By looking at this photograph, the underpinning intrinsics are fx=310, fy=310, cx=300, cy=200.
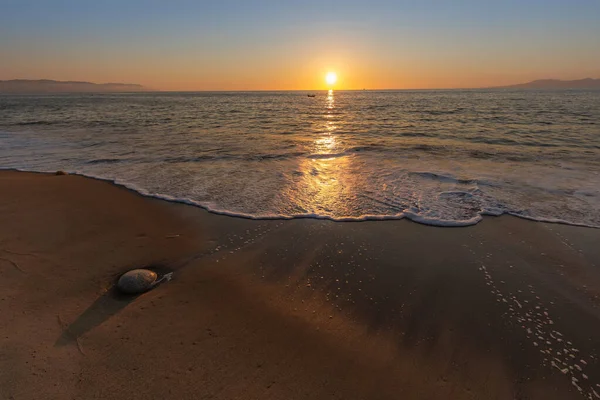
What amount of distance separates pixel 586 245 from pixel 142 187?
11.0 m

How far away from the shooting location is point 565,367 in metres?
3.45

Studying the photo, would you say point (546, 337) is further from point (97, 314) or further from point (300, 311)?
point (97, 314)

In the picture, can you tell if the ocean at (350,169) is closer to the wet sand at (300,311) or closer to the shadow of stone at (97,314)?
the wet sand at (300,311)

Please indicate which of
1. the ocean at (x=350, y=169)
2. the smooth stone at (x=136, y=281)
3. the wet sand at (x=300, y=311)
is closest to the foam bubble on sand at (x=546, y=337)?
the wet sand at (x=300, y=311)

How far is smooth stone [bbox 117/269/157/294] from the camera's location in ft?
15.0

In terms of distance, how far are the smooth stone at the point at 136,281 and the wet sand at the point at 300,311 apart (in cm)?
14

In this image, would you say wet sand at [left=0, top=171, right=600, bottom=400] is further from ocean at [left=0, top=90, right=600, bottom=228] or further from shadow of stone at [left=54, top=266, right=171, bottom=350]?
ocean at [left=0, top=90, right=600, bottom=228]

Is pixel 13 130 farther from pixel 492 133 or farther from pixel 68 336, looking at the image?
pixel 492 133

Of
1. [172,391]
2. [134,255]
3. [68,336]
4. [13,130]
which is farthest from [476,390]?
[13,130]

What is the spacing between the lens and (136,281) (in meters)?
4.64

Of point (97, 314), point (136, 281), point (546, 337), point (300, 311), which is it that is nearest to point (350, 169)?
point (300, 311)

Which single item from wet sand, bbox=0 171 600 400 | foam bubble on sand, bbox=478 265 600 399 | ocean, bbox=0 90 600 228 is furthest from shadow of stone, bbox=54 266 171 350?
foam bubble on sand, bbox=478 265 600 399

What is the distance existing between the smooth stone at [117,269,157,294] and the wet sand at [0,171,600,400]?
144 millimetres

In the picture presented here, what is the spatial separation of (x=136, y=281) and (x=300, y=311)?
250 centimetres
